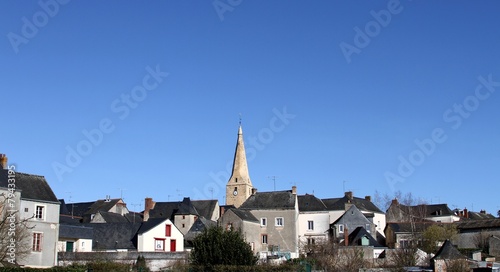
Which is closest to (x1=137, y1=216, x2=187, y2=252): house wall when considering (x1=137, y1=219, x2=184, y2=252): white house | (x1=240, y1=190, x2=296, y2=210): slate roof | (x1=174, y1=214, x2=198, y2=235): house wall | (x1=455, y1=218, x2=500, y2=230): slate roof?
(x1=137, y1=219, x2=184, y2=252): white house

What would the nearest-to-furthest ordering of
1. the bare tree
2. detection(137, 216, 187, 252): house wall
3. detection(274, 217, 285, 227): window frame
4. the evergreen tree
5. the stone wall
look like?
the bare tree → the evergreen tree → the stone wall → detection(137, 216, 187, 252): house wall → detection(274, 217, 285, 227): window frame

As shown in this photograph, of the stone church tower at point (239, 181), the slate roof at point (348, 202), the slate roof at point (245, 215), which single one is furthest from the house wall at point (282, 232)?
the stone church tower at point (239, 181)

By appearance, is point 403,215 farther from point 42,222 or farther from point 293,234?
point 42,222

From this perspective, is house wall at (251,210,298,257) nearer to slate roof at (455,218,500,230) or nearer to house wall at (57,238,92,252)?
slate roof at (455,218,500,230)

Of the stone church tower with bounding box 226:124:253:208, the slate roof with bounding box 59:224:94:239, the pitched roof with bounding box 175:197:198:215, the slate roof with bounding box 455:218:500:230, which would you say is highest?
the stone church tower with bounding box 226:124:253:208

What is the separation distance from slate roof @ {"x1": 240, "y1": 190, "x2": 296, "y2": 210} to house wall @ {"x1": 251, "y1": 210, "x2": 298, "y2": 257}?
22.2 inches

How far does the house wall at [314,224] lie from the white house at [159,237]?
A: 1843cm

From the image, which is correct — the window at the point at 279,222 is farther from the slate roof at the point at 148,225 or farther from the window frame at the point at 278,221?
the slate roof at the point at 148,225

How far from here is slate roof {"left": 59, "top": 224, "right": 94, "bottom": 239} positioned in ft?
155

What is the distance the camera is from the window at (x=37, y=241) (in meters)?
38.6

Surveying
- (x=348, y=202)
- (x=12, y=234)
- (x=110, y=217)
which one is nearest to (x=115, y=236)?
(x=110, y=217)

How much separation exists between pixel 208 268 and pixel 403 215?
53.6 meters

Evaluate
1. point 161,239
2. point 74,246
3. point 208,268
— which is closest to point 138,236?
point 161,239

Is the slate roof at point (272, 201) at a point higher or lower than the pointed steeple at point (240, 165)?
lower
